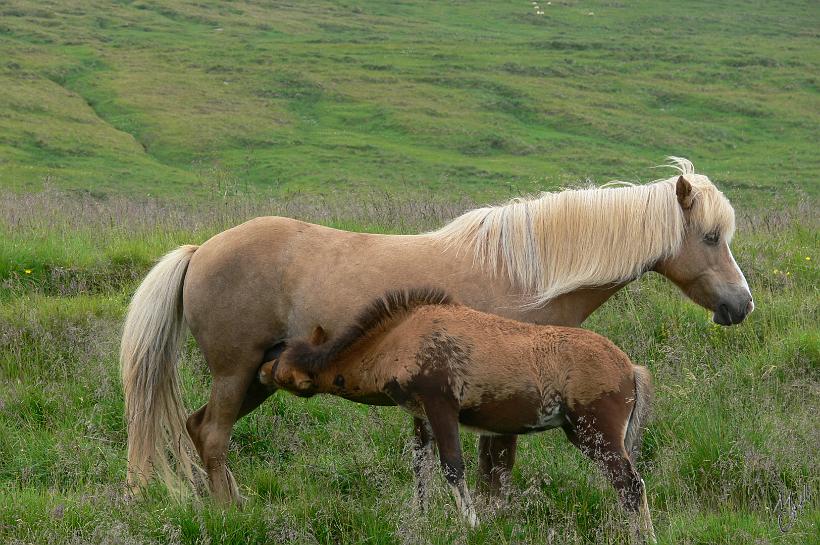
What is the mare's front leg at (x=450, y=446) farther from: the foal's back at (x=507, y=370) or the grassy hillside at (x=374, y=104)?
the grassy hillside at (x=374, y=104)

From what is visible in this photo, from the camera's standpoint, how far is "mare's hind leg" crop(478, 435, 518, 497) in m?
5.56

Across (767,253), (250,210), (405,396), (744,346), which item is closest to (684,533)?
(405,396)

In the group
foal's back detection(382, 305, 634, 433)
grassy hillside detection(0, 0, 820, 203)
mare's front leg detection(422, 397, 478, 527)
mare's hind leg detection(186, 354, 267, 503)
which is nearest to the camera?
mare's front leg detection(422, 397, 478, 527)

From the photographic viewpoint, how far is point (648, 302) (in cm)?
850

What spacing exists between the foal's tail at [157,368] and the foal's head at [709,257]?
3217 millimetres

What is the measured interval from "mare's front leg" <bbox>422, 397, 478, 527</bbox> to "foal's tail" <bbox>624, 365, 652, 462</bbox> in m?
0.95

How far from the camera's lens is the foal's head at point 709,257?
5906 millimetres

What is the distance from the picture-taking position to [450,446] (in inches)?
190

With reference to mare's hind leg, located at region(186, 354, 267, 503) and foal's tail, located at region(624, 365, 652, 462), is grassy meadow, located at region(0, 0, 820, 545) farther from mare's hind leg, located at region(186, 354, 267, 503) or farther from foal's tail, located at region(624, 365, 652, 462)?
foal's tail, located at region(624, 365, 652, 462)

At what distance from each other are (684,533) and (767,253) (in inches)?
226

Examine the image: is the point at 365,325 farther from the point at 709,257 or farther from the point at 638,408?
the point at 709,257

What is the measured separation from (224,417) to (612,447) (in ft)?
8.18

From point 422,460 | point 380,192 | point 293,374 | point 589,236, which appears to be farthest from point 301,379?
point 380,192

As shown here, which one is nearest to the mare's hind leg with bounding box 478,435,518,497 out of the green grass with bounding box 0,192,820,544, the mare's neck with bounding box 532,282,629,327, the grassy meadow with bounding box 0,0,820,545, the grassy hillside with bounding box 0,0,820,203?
the green grass with bounding box 0,192,820,544
